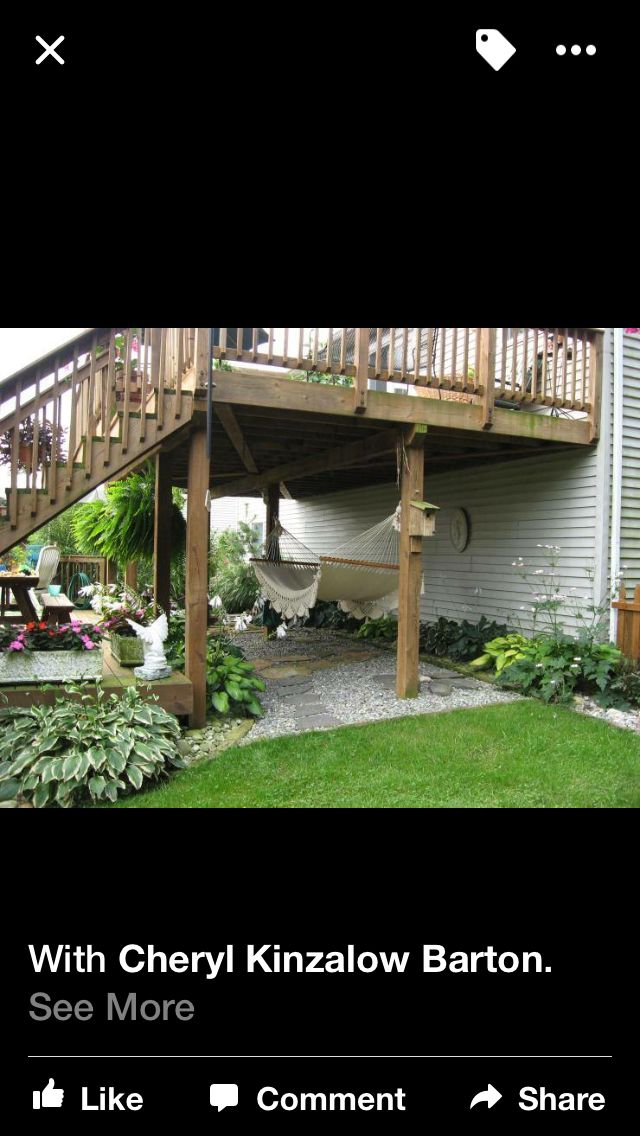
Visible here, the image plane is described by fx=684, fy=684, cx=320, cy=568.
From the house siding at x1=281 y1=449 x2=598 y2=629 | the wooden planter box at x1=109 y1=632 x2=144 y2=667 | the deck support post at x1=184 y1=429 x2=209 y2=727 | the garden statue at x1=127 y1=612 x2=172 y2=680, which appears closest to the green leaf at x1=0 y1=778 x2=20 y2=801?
the garden statue at x1=127 y1=612 x2=172 y2=680

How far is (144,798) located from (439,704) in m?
2.46

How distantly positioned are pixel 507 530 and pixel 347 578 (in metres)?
1.74

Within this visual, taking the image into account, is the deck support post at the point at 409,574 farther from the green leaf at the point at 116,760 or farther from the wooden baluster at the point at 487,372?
the green leaf at the point at 116,760

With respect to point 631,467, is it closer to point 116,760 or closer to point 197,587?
point 197,587

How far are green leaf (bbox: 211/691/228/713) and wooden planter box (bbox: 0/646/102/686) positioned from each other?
811 mm

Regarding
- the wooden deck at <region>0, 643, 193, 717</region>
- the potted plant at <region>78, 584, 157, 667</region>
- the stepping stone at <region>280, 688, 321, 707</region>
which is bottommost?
the stepping stone at <region>280, 688, 321, 707</region>

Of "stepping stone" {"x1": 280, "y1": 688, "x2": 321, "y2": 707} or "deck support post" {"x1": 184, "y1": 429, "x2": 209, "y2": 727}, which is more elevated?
"deck support post" {"x1": 184, "y1": 429, "x2": 209, "y2": 727}

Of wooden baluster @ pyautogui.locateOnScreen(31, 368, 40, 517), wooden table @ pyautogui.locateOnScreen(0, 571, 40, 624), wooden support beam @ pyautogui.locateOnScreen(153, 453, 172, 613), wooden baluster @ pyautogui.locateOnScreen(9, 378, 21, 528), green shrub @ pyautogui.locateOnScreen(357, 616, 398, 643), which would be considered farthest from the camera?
green shrub @ pyautogui.locateOnScreen(357, 616, 398, 643)

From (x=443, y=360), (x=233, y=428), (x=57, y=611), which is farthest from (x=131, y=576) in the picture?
(x=443, y=360)

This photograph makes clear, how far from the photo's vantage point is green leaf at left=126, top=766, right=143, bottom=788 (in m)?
3.46

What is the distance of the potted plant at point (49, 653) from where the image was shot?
4230 mm
